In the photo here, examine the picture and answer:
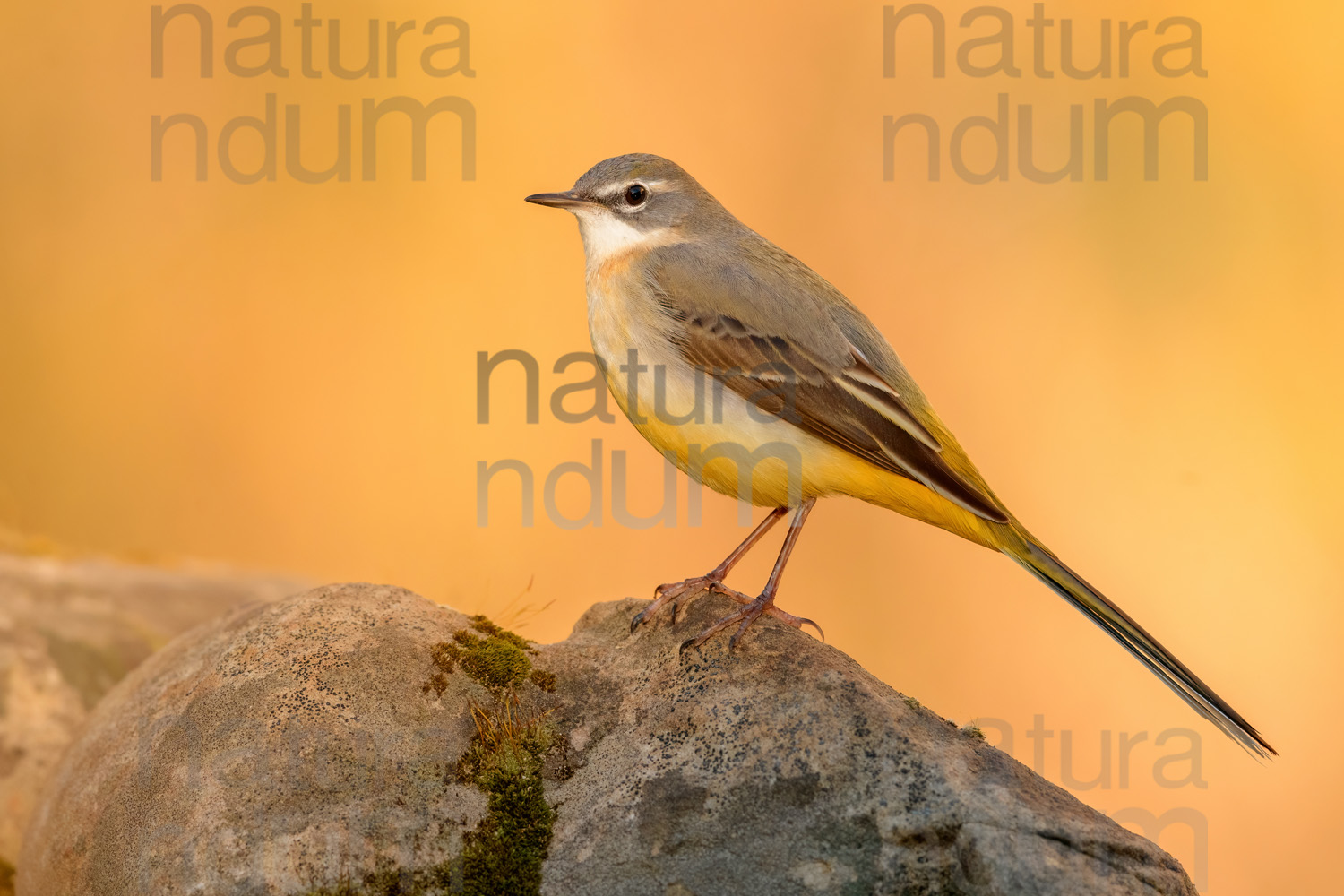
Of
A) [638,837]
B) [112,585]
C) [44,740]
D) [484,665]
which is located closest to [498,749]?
[484,665]

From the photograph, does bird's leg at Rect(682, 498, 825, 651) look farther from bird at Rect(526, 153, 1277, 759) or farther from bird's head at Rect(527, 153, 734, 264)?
bird's head at Rect(527, 153, 734, 264)

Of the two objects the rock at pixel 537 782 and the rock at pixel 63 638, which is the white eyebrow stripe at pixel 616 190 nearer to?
the rock at pixel 537 782

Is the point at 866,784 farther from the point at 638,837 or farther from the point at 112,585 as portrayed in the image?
the point at 112,585

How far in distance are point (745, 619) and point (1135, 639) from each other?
195 cm

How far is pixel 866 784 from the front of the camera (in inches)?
189

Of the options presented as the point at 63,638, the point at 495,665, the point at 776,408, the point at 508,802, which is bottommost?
the point at 63,638

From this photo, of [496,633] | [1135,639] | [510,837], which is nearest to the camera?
[510,837]

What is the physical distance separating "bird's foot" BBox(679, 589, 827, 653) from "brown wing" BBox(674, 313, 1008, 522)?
961 mm

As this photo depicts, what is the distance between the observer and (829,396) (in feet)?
19.6

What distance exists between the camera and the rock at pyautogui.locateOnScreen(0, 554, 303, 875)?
25.8 ft

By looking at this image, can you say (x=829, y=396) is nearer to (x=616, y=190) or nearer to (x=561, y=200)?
(x=616, y=190)

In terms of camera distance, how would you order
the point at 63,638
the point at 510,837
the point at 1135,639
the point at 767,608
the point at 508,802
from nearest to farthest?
1. the point at 510,837
2. the point at 508,802
3. the point at 1135,639
4. the point at 767,608
5. the point at 63,638

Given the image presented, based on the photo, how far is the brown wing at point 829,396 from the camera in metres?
5.85

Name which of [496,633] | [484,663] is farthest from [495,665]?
[496,633]
